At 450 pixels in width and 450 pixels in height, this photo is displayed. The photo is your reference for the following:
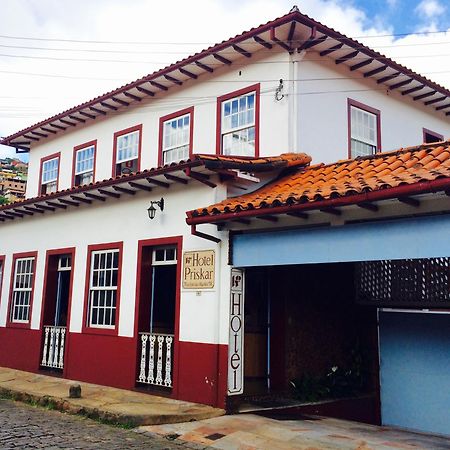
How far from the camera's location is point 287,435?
22.3ft

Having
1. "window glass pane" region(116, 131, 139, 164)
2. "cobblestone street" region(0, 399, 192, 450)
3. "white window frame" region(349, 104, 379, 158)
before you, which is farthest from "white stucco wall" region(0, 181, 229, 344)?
"white window frame" region(349, 104, 379, 158)

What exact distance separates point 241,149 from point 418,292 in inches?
166

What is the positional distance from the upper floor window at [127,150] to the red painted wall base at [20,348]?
421 centimetres

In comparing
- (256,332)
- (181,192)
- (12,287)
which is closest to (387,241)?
(256,332)

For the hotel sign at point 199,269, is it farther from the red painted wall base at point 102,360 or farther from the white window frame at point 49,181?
the white window frame at point 49,181

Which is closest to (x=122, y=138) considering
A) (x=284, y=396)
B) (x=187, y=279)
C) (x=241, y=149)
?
(x=241, y=149)

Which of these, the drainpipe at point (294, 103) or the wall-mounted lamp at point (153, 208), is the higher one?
the drainpipe at point (294, 103)

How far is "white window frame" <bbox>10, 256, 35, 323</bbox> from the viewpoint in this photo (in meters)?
13.1

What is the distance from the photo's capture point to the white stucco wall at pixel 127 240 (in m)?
8.49

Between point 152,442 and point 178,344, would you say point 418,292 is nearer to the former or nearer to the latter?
point 178,344

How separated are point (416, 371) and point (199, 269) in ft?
12.2

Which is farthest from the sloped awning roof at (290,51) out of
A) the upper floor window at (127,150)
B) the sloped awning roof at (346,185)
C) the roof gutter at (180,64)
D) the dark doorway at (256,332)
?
the dark doorway at (256,332)

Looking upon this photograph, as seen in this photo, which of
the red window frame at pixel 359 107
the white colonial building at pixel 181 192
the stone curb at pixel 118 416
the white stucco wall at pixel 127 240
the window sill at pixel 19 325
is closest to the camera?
the stone curb at pixel 118 416

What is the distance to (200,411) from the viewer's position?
7777 mm
